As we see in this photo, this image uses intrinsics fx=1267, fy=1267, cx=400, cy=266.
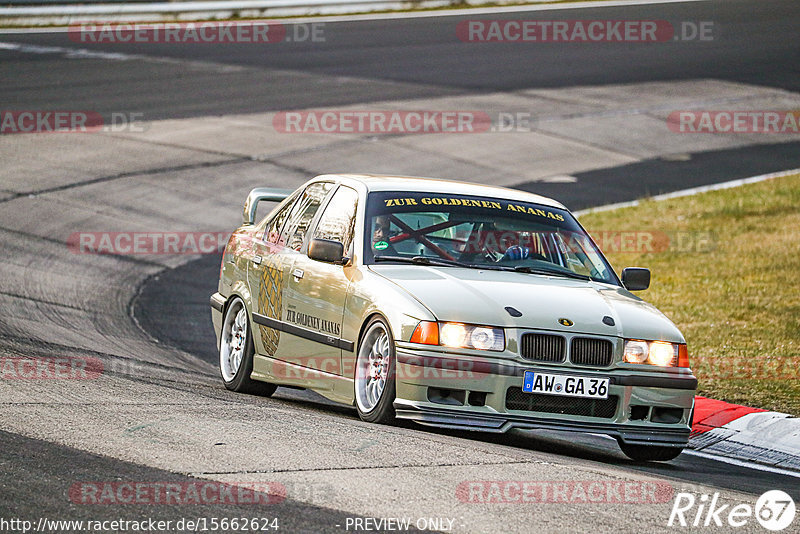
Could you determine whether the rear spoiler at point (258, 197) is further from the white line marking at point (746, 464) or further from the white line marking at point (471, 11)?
the white line marking at point (471, 11)

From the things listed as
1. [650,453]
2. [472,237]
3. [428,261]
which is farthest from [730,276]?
[428,261]

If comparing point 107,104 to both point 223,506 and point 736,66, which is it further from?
point 223,506

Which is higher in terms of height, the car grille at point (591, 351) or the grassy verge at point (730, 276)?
the car grille at point (591, 351)

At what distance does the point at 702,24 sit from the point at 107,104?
58.7ft

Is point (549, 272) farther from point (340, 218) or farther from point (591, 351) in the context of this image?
point (340, 218)

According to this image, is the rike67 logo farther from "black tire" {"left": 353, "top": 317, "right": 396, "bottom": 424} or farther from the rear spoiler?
the rear spoiler

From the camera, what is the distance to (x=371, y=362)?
7.64 meters

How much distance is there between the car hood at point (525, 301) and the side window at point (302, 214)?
49.2 inches

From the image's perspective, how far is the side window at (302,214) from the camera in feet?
29.9

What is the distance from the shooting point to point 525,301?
24.3ft

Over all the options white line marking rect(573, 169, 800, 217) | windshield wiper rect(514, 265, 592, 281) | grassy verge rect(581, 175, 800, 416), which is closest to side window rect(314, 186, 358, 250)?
windshield wiper rect(514, 265, 592, 281)

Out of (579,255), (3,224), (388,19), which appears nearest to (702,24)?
(388,19)

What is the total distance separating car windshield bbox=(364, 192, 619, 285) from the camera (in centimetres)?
822

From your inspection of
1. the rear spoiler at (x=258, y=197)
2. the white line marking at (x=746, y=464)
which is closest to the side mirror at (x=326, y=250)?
the rear spoiler at (x=258, y=197)
